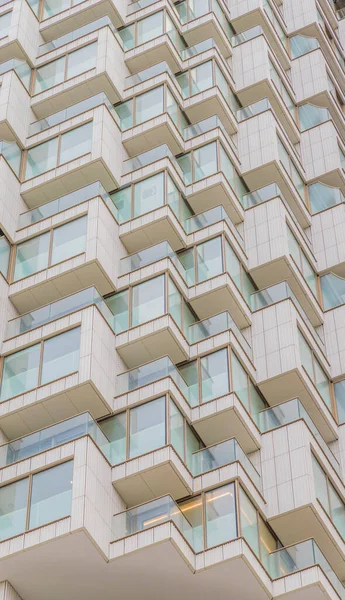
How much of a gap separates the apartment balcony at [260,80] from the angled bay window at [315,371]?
1270cm

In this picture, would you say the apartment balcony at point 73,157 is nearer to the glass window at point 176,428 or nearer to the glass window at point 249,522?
the glass window at point 176,428

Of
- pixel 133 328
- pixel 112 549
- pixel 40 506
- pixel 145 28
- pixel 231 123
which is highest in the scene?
pixel 145 28

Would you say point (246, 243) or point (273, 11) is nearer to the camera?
point (246, 243)

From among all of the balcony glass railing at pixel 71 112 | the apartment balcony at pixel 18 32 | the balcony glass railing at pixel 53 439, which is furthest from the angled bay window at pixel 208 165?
the balcony glass railing at pixel 53 439

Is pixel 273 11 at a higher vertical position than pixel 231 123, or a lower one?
higher

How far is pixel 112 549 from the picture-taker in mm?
30594

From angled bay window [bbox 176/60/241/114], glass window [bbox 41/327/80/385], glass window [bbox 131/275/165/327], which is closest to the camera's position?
glass window [bbox 41/327/80/385]

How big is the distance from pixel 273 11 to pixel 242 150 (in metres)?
13.3

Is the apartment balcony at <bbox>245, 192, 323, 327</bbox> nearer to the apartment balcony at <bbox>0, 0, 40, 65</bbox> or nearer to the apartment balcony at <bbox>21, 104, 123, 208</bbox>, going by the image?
the apartment balcony at <bbox>21, 104, 123, 208</bbox>

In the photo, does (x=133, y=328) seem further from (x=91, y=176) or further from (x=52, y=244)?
(x=91, y=176)

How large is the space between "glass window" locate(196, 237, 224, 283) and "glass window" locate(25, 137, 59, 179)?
674 centimetres

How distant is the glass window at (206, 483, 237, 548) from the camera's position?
30.9 meters

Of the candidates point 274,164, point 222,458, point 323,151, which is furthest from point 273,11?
point 222,458

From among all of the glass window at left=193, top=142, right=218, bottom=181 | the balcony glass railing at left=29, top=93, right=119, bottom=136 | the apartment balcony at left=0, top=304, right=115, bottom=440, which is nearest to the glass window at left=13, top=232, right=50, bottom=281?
the apartment balcony at left=0, top=304, right=115, bottom=440
